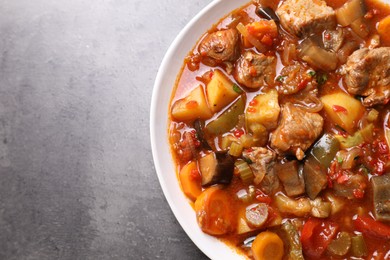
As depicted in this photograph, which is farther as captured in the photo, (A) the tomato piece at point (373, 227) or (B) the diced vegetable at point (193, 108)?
(B) the diced vegetable at point (193, 108)

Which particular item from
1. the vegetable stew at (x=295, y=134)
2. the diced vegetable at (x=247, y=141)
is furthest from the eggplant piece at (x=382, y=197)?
the diced vegetable at (x=247, y=141)

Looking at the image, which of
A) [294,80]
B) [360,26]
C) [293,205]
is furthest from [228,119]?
[360,26]

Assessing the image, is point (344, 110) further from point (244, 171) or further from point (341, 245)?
point (341, 245)

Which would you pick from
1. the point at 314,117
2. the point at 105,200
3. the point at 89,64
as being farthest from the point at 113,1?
the point at 314,117

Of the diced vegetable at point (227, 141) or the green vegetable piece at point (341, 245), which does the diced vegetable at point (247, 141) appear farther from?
the green vegetable piece at point (341, 245)

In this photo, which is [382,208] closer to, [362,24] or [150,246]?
[362,24]

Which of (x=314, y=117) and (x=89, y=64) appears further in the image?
(x=89, y=64)
